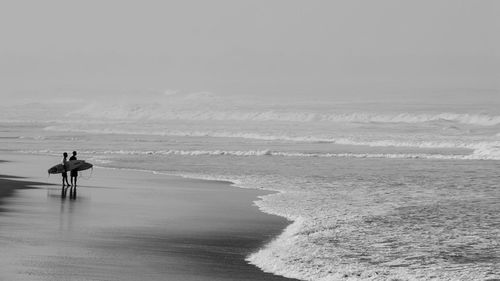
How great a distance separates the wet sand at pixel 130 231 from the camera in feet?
41.8

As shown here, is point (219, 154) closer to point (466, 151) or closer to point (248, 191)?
point (466, 151)

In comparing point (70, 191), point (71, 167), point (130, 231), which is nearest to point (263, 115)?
point (71, 167)

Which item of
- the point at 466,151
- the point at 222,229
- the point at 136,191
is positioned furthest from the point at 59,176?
the point at 466,151

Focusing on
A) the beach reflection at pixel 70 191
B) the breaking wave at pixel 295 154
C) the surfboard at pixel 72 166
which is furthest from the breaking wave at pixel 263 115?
the beach reflection at pixel 70 191

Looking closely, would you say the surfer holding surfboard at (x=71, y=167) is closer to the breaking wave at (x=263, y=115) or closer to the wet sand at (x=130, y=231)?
the wet sand at (x=130, y=231)

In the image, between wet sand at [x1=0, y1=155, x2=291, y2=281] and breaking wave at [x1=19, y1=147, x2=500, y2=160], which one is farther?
breaking wave at [x1=19, y1=147, x2=500, y2=160]

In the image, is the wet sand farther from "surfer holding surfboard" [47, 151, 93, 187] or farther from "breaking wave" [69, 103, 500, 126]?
"breaking wave" [69, 103, 500, 126]

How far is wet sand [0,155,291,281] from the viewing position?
12.7 m

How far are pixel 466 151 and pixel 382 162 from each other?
1222 cm

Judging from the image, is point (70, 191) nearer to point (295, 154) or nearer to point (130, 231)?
point (130, 231)

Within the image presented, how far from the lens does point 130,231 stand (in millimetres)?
16594

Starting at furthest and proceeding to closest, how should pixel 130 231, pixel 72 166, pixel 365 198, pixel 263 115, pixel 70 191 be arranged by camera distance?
pixel 263 115
pixel 72 166
pixel 70 191
pixel 365 198
pixel 130 231

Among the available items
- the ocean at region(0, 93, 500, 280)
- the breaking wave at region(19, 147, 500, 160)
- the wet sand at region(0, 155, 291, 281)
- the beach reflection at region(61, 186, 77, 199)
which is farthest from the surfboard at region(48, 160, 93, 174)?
the breaking wave at region(19, 147, 500, 160)

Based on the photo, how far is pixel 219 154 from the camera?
45.2 meters
